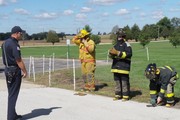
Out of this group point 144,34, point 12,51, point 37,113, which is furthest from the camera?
point 144,34

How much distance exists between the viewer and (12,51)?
320 inches

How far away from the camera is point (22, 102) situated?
1073 cm

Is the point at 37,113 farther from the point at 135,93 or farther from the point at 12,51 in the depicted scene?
the point at 135,93

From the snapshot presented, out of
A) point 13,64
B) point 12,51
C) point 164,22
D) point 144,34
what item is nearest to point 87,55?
point 13,64

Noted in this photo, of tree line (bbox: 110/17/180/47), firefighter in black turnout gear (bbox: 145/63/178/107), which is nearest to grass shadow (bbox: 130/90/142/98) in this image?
firefighter in black turnout gear (bbox: 145/63/178/107)

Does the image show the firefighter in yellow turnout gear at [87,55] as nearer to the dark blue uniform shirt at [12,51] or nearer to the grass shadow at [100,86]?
the grass shadow at [100,86]

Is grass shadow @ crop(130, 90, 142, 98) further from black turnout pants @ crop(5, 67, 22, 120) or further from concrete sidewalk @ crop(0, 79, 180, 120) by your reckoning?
black turnout pants @ crop(5, 67, 22, 120)

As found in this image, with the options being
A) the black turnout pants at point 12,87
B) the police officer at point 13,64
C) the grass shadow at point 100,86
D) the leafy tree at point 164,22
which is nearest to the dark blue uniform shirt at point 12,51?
the police officer at point 13,64

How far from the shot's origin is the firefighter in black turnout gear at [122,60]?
1047cm

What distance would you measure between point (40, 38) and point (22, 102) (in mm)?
118567

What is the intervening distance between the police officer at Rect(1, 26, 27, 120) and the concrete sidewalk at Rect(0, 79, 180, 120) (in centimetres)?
68

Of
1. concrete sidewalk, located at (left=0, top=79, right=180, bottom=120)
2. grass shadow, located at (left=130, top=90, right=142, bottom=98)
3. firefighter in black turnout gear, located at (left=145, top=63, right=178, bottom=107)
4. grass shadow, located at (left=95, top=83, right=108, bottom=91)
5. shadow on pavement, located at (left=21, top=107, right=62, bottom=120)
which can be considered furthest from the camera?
grass shadow, located at (left=95, top=83, right=108, bottom=91)

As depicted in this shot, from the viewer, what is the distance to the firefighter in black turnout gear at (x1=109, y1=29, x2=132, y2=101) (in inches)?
412

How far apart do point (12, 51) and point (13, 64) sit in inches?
11.7
